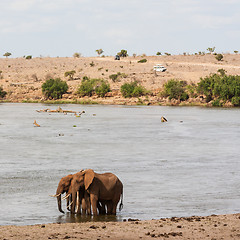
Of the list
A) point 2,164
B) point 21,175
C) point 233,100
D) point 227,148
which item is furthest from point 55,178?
point 233,100

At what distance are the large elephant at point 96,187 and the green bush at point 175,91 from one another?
2727 inches

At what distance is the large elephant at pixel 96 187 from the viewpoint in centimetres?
1200

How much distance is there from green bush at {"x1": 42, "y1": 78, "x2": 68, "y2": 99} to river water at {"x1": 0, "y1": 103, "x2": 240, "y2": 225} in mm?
43260

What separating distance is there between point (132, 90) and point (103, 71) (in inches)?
870

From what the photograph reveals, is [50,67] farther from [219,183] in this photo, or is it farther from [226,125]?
[219,183]

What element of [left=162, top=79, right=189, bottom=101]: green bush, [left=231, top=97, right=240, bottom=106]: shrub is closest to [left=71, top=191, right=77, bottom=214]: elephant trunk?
[left=231, top=97, right=240, bottom=106]: shrub

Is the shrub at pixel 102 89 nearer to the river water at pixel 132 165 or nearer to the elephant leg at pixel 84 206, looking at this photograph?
the river water at pixel 132 165

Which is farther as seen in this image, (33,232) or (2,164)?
(2,164)

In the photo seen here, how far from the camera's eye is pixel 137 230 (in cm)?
1047

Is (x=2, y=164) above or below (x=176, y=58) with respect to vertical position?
below

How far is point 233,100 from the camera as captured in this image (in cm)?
7644

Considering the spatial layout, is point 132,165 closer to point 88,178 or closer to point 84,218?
point 84,218

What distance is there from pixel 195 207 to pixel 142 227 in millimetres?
3558

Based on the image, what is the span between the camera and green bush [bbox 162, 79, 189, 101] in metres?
81.2
